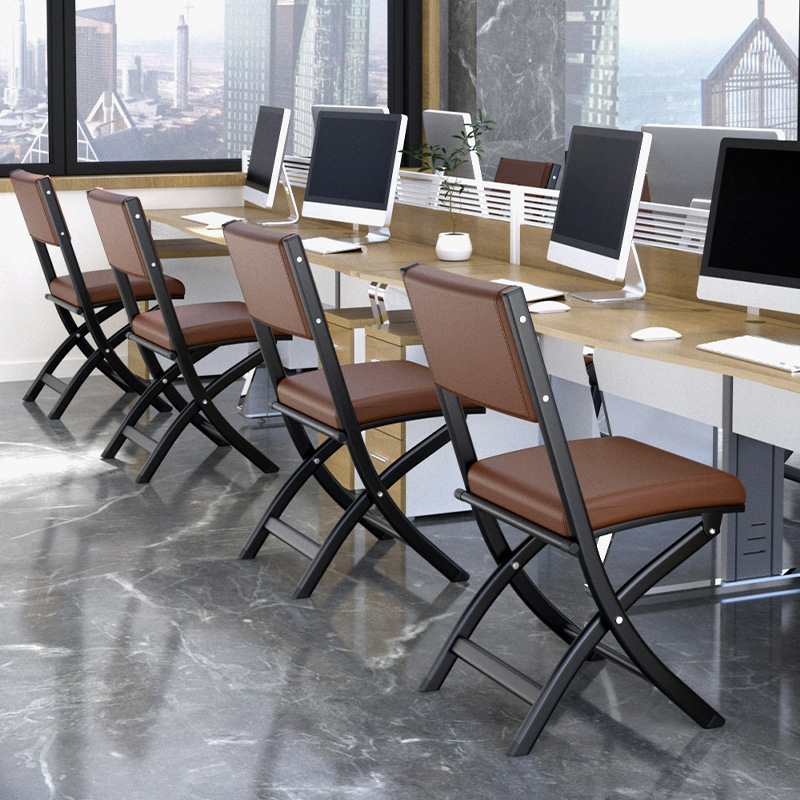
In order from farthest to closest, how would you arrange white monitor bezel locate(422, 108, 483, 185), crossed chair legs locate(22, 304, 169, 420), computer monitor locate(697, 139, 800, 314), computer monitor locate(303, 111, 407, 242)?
1. white monitor bezel locate(422, 108, 483, 185)
2. crossed chair legs locate(22, 304, 169, 420)
3. computer monitor locate(303, 111, 407, 242)
4. computer monitor locate(697, 139, 800, 314)

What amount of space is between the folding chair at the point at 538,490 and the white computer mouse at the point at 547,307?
2.83 feet

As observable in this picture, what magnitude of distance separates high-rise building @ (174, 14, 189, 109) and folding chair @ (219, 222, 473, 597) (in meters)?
3.46

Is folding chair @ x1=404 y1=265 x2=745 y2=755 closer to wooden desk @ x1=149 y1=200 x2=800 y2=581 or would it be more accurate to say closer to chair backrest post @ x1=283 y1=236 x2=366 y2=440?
wooden desk @ x1=149 y1=200 x2=800 y2=581

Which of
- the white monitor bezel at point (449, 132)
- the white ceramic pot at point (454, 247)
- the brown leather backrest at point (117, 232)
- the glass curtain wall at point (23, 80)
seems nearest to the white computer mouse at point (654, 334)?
the white ceramic pot at point (454, 247)

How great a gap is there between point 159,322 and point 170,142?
248 centimetres

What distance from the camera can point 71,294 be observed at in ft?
17.9

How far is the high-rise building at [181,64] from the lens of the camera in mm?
6641

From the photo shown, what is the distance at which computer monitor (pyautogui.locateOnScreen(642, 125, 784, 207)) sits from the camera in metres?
4.40

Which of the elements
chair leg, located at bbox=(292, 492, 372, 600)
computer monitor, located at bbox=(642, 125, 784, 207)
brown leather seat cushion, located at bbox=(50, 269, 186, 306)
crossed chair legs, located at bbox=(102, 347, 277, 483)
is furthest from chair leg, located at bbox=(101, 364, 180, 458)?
computer monitor, located at bbox=(642, 125, 784, 207)

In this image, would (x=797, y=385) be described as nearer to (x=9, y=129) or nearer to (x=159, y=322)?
(x=159, y=322)

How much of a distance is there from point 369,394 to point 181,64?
12.5ft

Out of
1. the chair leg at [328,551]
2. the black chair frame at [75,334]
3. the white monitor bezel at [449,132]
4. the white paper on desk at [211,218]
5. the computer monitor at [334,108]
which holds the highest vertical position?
the computer monitor at [334,108]

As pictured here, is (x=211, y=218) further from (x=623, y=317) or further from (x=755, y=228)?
(x=755, y=228)

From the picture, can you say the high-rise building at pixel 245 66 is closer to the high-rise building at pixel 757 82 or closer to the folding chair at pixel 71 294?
the folding chair at pixel 71 294
